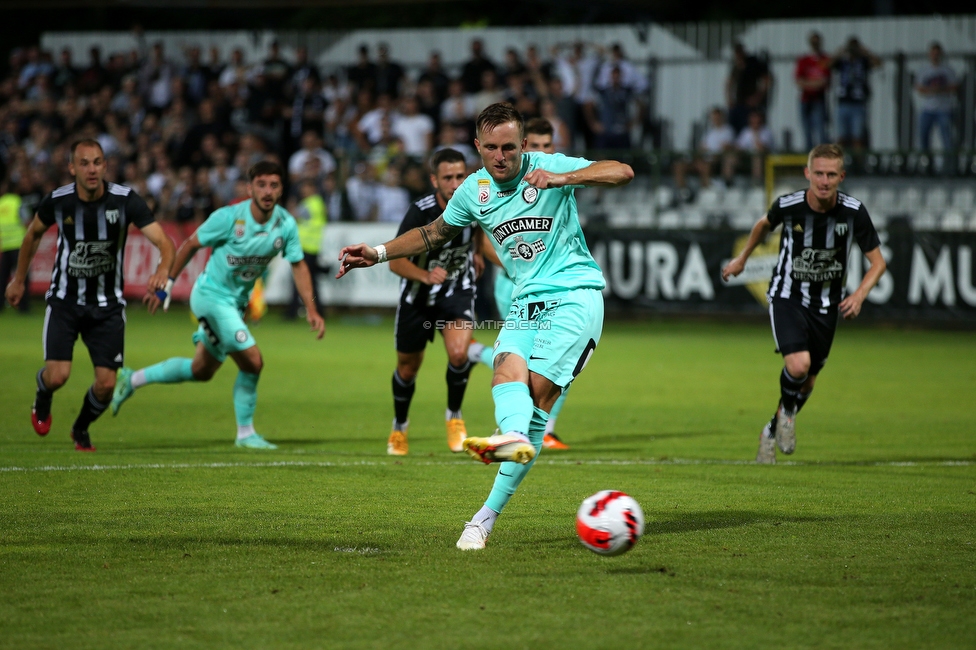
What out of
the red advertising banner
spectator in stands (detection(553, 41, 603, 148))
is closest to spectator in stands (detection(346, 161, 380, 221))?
the red advertising banner

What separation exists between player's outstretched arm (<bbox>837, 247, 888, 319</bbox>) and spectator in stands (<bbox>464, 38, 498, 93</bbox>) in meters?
16.7

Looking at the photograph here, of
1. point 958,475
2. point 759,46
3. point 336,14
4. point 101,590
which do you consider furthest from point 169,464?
point 336,14

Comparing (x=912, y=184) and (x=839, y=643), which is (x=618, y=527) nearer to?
(x=839, y=643)

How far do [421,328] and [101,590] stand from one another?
498cm

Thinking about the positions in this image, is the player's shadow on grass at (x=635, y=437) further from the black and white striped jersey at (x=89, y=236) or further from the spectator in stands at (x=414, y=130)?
the spectator in stands at (x=414, y=130)

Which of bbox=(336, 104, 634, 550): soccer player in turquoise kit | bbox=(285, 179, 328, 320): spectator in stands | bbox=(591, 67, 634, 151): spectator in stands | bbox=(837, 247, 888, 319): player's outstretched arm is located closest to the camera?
bbox=(336, 104, 634, 550): soccer player in turquoise kit

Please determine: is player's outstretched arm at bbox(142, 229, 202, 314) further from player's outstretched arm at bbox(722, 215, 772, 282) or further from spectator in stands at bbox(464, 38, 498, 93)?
spectator in stands at bbox(464, 38, 498, 93)

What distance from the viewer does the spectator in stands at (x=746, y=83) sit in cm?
2324

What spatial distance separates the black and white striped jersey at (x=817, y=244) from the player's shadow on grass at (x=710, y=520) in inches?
105

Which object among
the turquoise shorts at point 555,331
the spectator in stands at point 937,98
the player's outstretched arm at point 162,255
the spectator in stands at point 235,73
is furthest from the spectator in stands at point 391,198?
the turquoise shorts at point 555,331

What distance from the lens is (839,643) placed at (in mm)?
4309

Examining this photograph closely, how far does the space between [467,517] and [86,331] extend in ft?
13.2

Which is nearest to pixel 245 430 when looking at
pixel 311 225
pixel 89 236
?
pixel 89 236

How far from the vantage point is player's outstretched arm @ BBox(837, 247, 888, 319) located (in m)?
8.35
